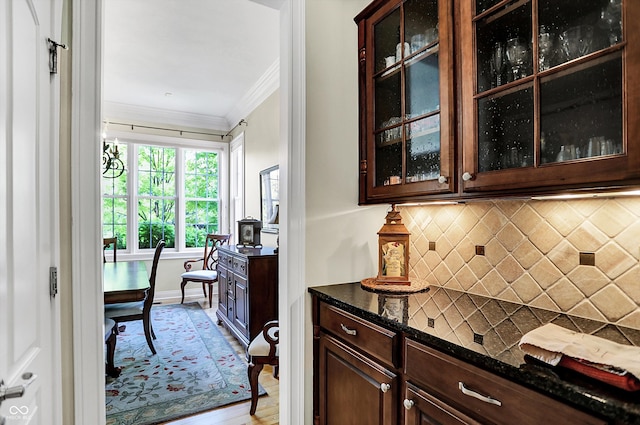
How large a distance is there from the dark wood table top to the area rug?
677 mm

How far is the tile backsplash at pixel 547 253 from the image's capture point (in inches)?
43.0

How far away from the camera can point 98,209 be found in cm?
130

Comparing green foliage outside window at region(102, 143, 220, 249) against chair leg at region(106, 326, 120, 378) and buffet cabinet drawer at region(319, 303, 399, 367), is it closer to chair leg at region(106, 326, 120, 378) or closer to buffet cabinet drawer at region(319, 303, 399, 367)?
chair leg at region(106, 326, 120, 378)

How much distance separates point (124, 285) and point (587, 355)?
9.62 feet

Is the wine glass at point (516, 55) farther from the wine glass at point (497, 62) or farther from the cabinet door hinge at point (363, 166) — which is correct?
the cabinet door hinge at point (363, 166)

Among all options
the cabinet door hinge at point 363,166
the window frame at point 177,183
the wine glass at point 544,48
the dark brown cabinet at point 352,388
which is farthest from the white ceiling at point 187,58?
the dark brown cabinet at point 352,388

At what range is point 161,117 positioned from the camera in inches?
206

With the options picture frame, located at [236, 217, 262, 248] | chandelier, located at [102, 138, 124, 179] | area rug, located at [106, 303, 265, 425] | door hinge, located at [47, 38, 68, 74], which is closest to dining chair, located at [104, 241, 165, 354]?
area rug, located at [106, 303, 265, 425]

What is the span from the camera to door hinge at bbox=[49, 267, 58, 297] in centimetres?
118

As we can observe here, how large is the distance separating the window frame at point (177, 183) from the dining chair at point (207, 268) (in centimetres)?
27

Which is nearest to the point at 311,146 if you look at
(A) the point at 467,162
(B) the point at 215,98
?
(A) the point at 467,162

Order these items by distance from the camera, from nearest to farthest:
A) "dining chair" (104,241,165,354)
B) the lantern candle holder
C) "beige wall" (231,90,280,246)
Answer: the lantern candle holder < "dining chair" (104,241,165,354) < "beige wall" (231,90,280,246)

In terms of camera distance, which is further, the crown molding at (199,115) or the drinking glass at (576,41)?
the crown molding at (199,115)

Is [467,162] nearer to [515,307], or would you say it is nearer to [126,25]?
[515,307]
